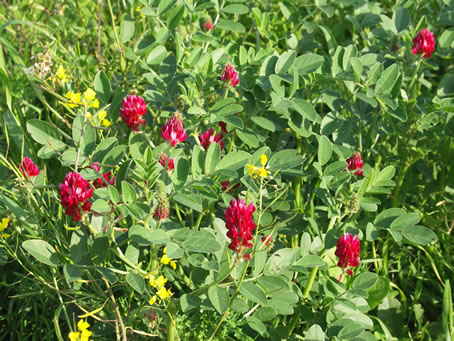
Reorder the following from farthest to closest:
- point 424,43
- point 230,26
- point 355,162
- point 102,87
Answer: point 230,26 < point 424,43 < point 102,87 < point 355,162

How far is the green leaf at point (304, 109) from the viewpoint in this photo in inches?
77.9

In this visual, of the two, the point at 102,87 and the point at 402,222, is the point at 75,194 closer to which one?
the point at 102,87

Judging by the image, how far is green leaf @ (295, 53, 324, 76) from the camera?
2063 millimetres

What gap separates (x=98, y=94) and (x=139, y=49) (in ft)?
1.02

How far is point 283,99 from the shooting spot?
1.99 meters

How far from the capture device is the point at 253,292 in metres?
1.58

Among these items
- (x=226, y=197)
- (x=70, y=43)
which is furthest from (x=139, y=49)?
(x=70, y=43)

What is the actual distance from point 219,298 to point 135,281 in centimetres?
23

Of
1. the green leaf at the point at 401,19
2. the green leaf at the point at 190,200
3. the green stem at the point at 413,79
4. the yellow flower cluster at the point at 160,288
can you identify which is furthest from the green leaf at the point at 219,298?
the green leaf at the point at 401,19

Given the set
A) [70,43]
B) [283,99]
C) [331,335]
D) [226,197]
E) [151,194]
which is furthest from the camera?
[70,43]

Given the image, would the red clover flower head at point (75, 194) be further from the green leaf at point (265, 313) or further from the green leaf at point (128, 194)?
the green leaf at point (265, 313)

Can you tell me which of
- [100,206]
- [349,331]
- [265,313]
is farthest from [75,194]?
[349,331]

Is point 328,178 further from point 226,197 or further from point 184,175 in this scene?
point 184,175

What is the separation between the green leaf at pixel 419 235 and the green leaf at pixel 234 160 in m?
0.57
